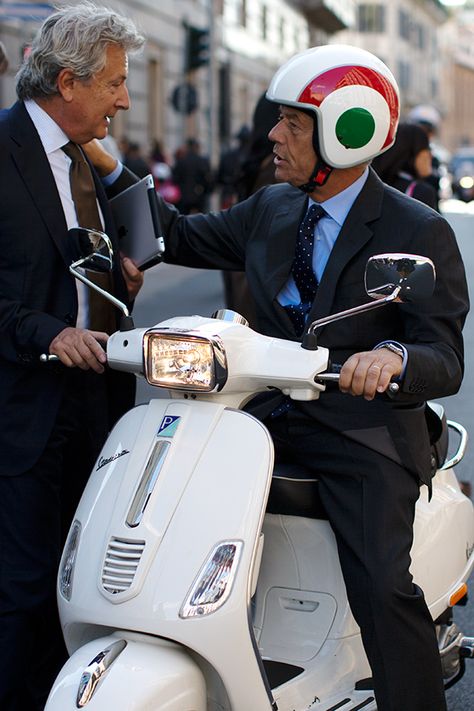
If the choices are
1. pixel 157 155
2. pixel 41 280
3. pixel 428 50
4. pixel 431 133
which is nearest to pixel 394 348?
pixel 41 280

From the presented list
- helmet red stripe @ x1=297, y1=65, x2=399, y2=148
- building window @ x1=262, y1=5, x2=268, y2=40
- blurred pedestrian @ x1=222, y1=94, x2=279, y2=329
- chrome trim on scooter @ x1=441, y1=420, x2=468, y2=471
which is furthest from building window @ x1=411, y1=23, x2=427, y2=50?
helmet red stripe @ x1=297, y1=65, x2=399, y2=148

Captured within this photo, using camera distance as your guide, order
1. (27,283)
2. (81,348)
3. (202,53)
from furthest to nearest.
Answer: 1. (202,53)
2. (27,283)
3. (81,348)

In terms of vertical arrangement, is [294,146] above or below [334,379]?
above

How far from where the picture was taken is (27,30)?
18078mm

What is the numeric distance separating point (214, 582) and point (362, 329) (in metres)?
0.80

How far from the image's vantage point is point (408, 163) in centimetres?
686

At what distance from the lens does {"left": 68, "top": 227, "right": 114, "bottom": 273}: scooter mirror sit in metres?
2.93

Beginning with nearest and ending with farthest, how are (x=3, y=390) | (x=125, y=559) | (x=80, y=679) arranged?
(x=80, y=679) < (x=125, y=559) < (x=3, y=390)

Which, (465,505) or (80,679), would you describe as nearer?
(80,679)

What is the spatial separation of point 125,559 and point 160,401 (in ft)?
1.23

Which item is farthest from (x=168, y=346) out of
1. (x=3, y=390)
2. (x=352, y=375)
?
(x=3, y=390)

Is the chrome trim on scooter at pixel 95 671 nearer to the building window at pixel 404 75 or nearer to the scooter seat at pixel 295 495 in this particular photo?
the scooter seat at pixel 295 495

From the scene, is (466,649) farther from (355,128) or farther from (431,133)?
(431,133)

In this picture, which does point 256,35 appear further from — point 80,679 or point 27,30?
point 80,679
